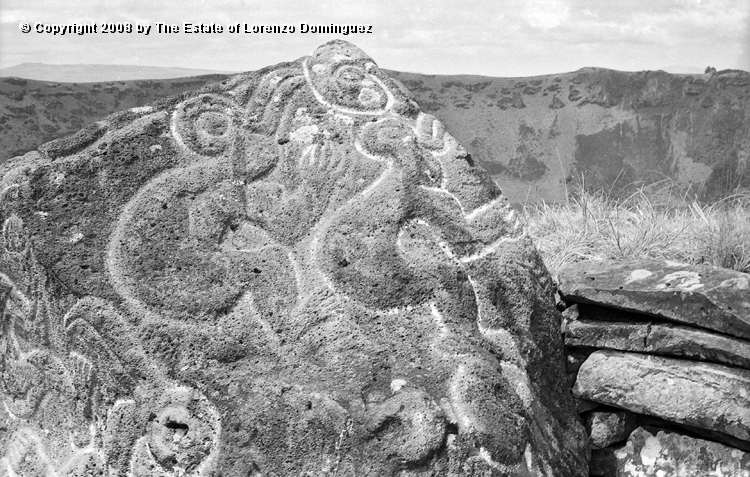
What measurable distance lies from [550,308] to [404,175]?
23.3 inches

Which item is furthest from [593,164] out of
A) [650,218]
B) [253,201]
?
[253,201]

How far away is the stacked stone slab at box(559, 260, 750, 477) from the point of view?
2381 mm

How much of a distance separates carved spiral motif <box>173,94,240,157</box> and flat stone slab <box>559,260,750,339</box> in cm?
127

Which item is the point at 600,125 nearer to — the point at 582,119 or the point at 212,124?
the point at 582,119

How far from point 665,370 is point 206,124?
1633mm

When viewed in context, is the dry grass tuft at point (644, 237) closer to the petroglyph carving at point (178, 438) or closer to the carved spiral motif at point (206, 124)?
the carved spiral motif at point (206, 124)

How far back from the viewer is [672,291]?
2463 millimetres

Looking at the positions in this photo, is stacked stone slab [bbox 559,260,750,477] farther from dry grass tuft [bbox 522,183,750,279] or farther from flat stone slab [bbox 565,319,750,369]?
dry grass tuft [bbox 522,183,750,279]

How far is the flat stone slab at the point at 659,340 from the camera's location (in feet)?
7.86

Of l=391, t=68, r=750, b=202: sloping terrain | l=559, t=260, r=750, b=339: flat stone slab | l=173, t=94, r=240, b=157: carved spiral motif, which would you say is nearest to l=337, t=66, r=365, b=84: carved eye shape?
l=173, t=94, r=240, b=157: carved spiral motif

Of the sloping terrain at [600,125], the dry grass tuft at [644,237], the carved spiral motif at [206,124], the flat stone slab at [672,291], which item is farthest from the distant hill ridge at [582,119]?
the carved spiral motif at [206,124]

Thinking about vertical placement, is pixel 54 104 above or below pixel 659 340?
above

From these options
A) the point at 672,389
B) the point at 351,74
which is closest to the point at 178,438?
the point at 351,74

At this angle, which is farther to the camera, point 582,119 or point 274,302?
point 582,119
